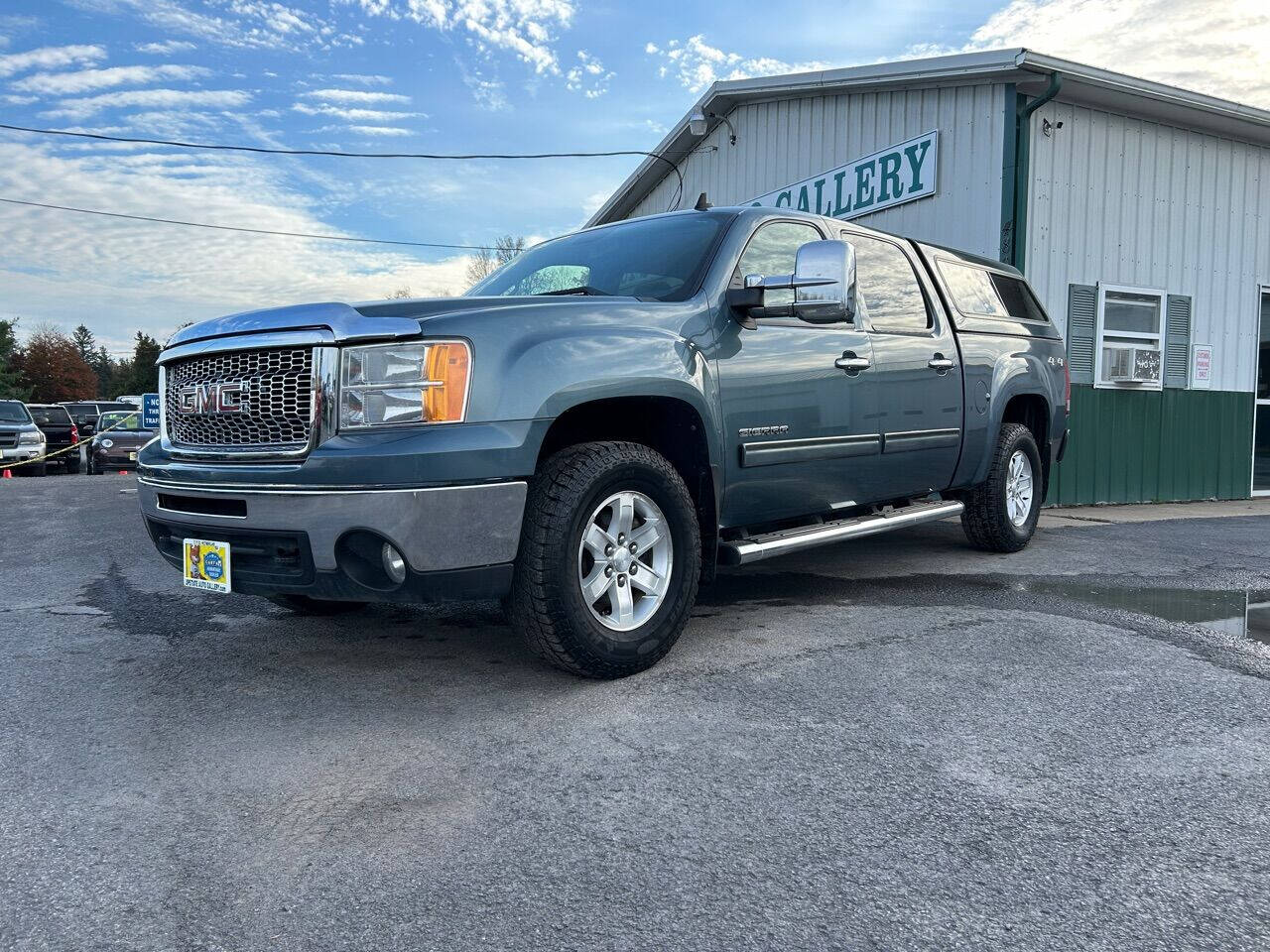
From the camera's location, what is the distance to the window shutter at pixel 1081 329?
10062 mm

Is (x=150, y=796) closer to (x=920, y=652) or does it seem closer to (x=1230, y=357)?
(x=920, y=652)

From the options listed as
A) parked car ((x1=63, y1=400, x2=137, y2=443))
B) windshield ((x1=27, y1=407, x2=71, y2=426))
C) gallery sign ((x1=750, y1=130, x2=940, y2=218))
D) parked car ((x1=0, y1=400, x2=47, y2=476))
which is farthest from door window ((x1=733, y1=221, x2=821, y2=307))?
parked car ((x1=63, y1=400, x2=137, y2=443))

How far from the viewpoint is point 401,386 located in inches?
124

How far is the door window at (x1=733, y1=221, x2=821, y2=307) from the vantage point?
13.7 ft

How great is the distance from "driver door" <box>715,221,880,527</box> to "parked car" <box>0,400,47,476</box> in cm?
1885

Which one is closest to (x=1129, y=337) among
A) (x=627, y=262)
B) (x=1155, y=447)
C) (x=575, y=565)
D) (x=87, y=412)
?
(x=1155, y=447)

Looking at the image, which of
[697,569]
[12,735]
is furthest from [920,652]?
[12,735]

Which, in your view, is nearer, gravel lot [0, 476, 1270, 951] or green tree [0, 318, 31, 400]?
gravel lot [0, 476, 1270, 951]

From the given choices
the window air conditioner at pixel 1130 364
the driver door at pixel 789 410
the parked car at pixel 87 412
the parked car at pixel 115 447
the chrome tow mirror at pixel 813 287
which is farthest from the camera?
the parked car at pixel 87 412

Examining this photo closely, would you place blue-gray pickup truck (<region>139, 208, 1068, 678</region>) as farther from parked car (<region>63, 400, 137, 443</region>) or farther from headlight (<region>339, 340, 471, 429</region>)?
parked car (<region>63, 400, 137, 443</region>)

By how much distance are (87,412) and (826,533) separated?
1358 inches

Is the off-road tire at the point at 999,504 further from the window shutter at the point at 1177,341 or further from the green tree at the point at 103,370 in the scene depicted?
the green tree at the point at 103,370

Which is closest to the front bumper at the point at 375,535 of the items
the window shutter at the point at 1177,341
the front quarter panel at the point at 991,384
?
→ the front quarter panel at the point at 991,384

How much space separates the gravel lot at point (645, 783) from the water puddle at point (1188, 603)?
0.35 ft
